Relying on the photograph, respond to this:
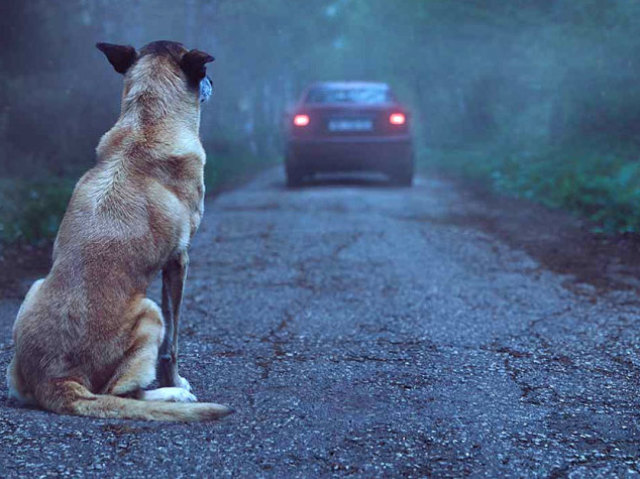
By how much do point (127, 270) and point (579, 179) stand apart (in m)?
9.85

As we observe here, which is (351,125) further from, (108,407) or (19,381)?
(108,407)

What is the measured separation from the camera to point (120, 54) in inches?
154


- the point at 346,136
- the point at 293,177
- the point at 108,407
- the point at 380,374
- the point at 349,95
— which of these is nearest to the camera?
the point at 108,407

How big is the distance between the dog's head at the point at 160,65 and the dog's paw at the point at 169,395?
1453mm

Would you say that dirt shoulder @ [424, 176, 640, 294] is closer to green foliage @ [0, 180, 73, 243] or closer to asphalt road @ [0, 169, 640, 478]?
asphalt road @ [0, 169, 640, 478]

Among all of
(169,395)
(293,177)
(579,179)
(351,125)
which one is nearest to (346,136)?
(351,125)

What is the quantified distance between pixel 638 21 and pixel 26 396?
12.2 meters

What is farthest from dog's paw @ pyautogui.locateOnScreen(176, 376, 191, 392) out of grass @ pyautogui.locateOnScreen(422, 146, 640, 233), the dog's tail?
grass @ pyautogui.locateOnScreen(422, 146, 640, 233)

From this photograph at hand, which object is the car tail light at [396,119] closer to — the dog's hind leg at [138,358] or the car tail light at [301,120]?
the car tail light at [301,120]

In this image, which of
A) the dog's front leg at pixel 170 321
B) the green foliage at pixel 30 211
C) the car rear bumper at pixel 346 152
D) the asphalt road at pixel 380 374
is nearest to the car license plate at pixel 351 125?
the car rear bumper at pixel 346 152

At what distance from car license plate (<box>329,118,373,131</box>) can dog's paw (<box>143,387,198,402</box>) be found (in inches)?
451

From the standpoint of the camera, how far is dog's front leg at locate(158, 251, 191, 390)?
12.1ft

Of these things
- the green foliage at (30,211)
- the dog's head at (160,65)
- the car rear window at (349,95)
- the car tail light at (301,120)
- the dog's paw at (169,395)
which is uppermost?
the dog's head at (160,65)

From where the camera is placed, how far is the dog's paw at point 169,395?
3469 millimetres
